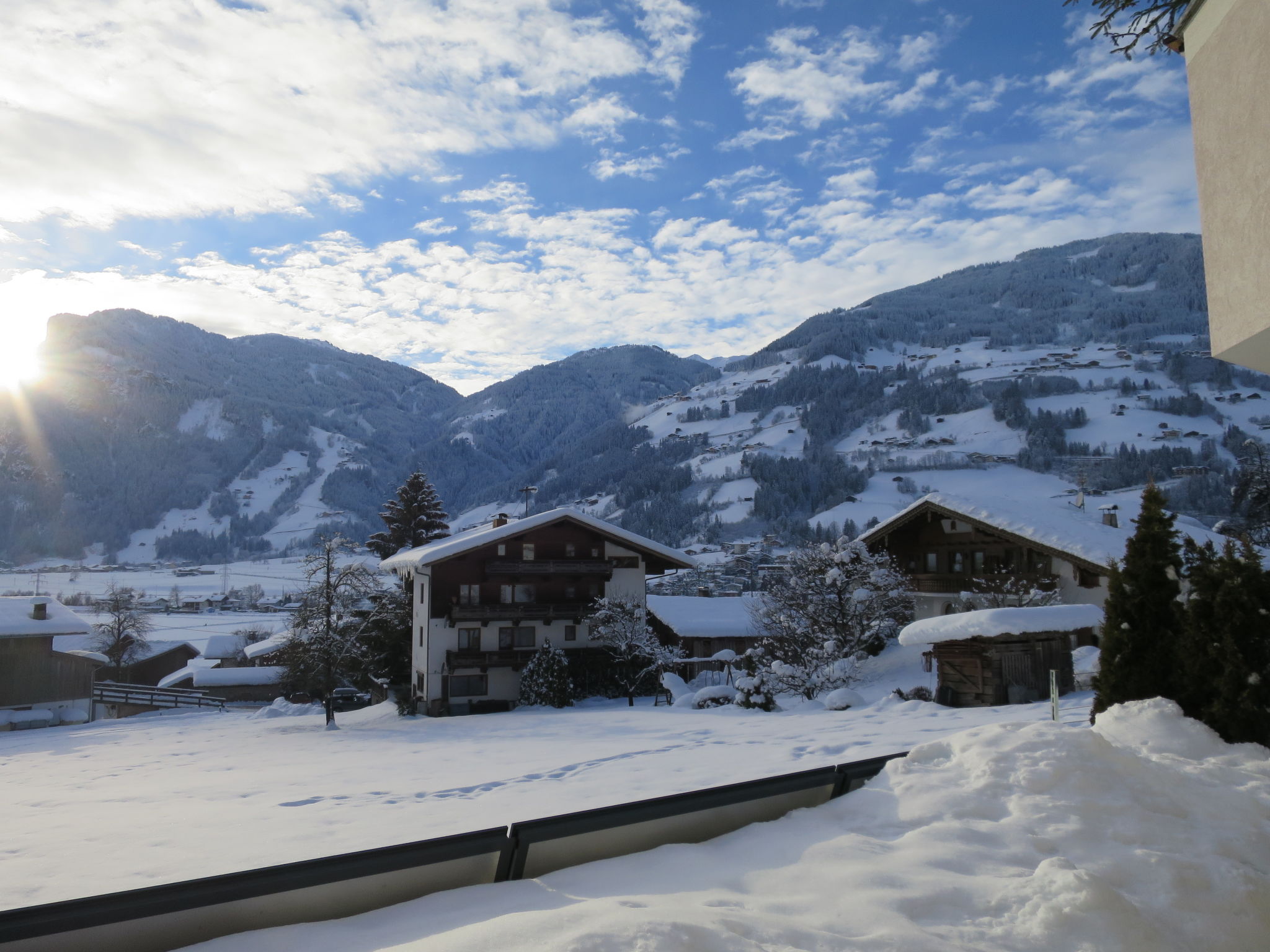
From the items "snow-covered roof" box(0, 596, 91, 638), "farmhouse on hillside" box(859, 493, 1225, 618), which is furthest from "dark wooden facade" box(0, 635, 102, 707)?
"farmhouse on hillside" box(859, 493, 1225, 618)

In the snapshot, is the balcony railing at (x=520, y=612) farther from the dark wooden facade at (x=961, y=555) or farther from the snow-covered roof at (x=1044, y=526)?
the dark wooden facade at (x=961, y=555)

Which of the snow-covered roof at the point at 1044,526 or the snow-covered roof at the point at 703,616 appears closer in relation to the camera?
the snow-covered roof at the point at 1044,526

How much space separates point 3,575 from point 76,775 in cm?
20623

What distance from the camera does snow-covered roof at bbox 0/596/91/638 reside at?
3550 cm

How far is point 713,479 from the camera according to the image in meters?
158

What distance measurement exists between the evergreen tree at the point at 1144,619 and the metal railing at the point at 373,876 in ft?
16.3

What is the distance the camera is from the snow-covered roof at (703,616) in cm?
4184

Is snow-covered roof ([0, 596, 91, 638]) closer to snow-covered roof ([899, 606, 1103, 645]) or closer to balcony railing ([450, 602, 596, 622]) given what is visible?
balcony railing ([450, 602, 596, 622])

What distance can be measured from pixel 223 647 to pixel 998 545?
71131mm

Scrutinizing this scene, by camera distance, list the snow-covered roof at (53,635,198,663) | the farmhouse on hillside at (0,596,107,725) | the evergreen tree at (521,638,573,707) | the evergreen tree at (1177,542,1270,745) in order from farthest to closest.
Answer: the snow-covered roof at (53,635,198,663)
the farmhouse on hillside at (0,596,107,725)
the evergreen tree at (521,638,573,707)
the evergreen tree at (1177,542,1270,745)

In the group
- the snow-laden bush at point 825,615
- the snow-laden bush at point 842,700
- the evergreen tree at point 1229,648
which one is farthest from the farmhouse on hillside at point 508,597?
the evergreen tree at point 1229,648

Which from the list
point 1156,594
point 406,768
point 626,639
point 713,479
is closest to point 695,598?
point 626,639

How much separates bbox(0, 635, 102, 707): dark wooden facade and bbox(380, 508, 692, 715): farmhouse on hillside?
58.3 feet

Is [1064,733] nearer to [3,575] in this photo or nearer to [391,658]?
[391,658]
